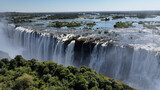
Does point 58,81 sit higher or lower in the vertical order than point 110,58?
lower

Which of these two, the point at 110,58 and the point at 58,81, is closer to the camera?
the point at 58,81

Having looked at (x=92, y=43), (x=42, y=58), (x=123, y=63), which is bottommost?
(x=42, y=58)

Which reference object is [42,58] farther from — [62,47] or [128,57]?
[128,57]

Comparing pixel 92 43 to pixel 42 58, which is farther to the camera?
pixel 42 58

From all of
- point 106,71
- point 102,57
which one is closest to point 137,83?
point 106,71

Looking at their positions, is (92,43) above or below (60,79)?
above

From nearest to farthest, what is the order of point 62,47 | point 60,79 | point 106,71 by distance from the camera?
point 60,79 < point 106,71 < point 62,47

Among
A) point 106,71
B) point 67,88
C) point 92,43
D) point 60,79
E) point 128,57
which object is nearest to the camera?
point 67,88

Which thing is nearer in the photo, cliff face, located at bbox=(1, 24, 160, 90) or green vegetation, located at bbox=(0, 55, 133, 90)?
green vegetation, located at bbox=(0, 55, 133, 90)
